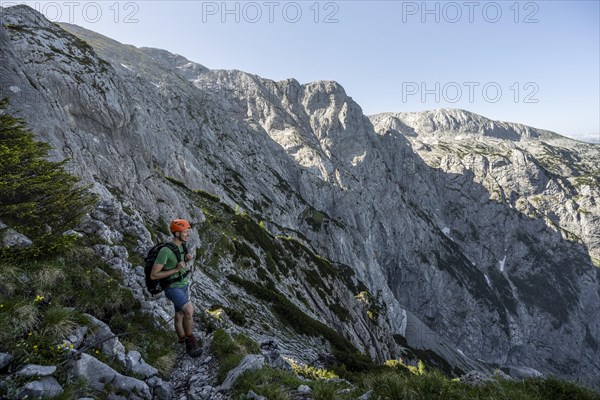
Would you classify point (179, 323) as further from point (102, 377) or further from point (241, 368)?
point (102, 377)

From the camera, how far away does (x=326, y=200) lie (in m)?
122

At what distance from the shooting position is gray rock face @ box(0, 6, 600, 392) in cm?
2766

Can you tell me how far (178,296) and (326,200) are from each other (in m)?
115

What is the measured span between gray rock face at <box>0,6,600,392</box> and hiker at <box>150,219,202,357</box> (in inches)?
78.0

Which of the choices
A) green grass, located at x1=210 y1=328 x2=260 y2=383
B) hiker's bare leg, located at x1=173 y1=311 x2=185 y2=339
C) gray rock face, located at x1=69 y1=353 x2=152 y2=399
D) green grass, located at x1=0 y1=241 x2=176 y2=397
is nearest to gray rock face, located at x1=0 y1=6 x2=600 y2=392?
green grass, located at x1=0 y1=241 x2=176 y2=397

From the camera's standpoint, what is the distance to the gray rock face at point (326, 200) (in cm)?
2766

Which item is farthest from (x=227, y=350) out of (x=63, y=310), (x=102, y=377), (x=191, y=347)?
(x=63, y=310)

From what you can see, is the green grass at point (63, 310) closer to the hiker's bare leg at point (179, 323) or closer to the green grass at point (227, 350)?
the hiker's bare leg at point (179, 323)

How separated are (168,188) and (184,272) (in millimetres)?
27619

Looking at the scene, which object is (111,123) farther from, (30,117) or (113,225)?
(113,225)

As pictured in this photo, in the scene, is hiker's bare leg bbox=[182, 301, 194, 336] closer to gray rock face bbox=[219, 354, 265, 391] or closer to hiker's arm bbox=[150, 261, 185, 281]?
hiker's arm bbox=[150, 261, 185, 281]

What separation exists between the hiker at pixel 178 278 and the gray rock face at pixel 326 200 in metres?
1.98

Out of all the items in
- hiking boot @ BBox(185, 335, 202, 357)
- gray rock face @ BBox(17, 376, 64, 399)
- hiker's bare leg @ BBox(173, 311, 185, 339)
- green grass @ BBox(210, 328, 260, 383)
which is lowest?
green grass @ BBox(210, 328, 260, 383)

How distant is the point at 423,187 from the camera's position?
186 metres
